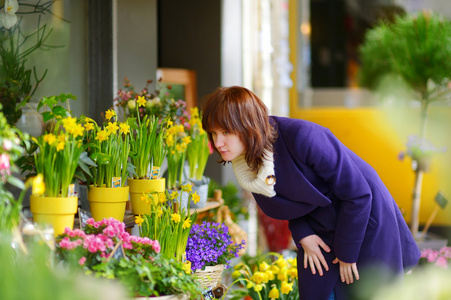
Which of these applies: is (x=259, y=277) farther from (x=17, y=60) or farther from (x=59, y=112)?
(x=17, y=60)

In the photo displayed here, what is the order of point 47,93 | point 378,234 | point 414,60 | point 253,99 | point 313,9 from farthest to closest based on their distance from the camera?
point 313,9 < point 414,60 < point 47,93 < point 378,234 < point 253,99

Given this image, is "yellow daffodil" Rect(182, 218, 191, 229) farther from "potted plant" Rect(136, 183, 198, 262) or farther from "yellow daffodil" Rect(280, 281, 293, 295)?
"yellow daffodil" Rect(280, 281, 293, 295)

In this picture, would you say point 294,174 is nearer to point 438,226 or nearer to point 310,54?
point 438,226

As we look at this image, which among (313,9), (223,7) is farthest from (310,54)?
(223,7)

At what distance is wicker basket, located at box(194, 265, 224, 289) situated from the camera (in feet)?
7.00

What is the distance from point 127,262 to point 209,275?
0.73 m

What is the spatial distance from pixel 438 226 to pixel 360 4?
8.56 feet

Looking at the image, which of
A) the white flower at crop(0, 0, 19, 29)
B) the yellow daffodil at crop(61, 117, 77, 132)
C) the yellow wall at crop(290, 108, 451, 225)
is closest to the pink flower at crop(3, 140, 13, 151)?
the yellow daffodil at crop(61, 117, 77, 132)

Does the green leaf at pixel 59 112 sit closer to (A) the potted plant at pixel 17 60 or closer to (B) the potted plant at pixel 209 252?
(A) the potted plant at pixel 17 60

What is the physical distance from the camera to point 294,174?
185cm

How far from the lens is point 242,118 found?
1.74 meters

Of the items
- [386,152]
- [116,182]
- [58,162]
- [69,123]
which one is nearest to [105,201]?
[116,182]

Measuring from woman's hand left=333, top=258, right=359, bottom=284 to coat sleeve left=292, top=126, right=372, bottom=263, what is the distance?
0.07m

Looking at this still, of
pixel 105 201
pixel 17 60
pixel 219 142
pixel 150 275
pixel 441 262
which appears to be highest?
pixel 17 60
